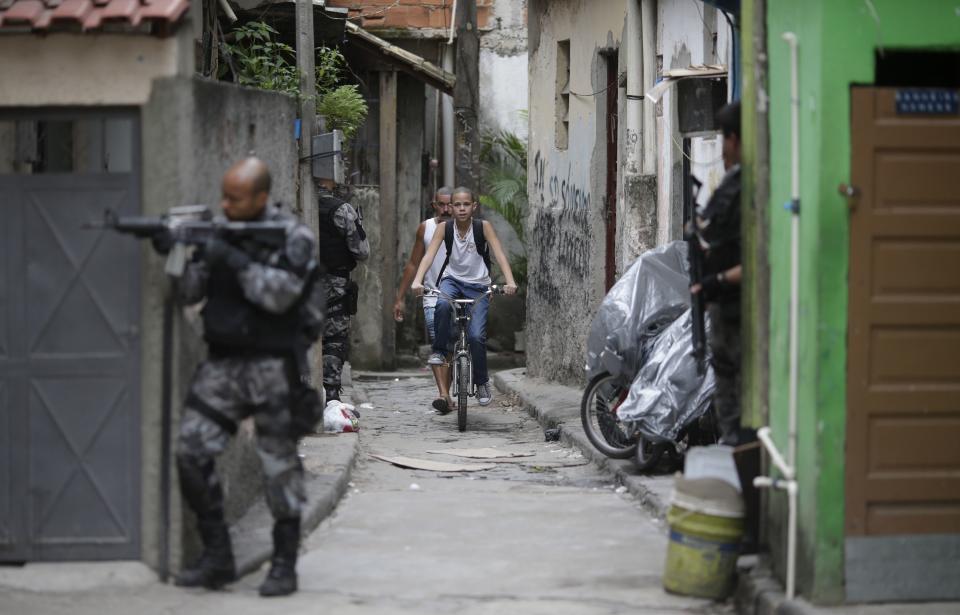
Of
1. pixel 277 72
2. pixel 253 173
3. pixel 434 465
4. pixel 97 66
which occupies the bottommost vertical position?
pixel 434 465

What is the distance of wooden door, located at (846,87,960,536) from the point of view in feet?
19.1

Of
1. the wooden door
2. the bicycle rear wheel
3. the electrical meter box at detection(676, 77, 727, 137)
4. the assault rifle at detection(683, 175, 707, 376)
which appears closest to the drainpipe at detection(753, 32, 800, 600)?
the wooden door

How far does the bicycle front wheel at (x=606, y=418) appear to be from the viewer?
1005 centimetres

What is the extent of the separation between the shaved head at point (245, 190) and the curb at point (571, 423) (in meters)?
3.31

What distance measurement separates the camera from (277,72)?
1270 centimetres

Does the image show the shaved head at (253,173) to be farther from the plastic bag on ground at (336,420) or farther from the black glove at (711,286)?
the plastic bag on ground at (336,420)

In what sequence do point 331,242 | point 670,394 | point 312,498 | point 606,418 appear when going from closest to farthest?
point 312,498 → point 670,394 → point 606,418 → point 331,242

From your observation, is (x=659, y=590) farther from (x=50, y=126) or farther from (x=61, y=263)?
(x=50, y=126)

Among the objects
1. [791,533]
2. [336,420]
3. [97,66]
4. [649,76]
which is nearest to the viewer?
[791,533]

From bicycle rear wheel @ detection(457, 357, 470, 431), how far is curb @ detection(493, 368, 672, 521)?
74cm

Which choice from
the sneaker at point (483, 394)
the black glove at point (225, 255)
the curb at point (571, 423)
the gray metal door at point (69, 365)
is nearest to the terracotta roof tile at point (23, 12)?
the gray metal door at point (69, 365)

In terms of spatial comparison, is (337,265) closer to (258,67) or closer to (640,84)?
(258,67)

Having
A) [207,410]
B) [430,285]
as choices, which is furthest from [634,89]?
[207,410]

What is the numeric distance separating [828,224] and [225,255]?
248 cm
